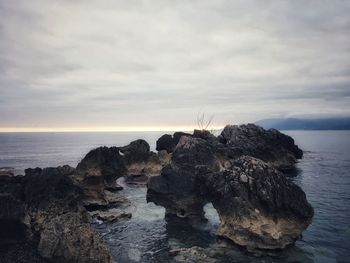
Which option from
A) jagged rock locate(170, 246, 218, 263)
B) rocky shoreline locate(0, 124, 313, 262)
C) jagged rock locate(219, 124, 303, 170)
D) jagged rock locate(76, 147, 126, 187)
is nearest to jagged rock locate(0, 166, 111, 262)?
rocky shoreline locate(0, 124, 313, 262)

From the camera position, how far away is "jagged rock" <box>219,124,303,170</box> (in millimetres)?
78562

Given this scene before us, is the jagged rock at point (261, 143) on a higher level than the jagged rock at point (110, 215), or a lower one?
higher

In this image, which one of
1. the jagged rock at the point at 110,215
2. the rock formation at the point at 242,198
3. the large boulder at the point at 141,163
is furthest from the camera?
the large boulder at the point at 141,163

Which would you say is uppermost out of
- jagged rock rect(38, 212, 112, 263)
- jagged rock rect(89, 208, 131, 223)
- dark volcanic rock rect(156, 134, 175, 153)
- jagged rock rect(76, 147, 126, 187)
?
dark volcanic rock rect(156, 134, 175, 153)

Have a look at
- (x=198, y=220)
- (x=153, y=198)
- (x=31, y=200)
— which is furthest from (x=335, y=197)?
(x=31, y=200)

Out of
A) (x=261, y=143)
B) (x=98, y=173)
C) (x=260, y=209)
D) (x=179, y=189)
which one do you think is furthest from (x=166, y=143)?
(x=260, y=209)

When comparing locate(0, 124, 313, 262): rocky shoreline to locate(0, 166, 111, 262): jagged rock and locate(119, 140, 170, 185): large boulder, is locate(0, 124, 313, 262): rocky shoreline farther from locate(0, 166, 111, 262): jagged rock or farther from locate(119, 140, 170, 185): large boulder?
locate(119, 140, 170, 185): large boulder

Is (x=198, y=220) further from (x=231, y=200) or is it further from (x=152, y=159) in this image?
(x=152, y=159)

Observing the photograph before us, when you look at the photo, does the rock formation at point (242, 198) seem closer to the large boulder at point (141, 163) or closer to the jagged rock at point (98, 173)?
the jagged rock at point (98, 173)

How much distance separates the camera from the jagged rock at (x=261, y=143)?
7856 centimetres

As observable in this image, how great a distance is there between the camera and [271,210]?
30703 mm

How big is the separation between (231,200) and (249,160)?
4679 mm

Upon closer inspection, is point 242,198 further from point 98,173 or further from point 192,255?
point 98,173

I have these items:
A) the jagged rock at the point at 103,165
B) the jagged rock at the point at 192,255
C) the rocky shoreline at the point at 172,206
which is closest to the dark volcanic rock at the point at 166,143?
the jagged rock at the point at 103,165
